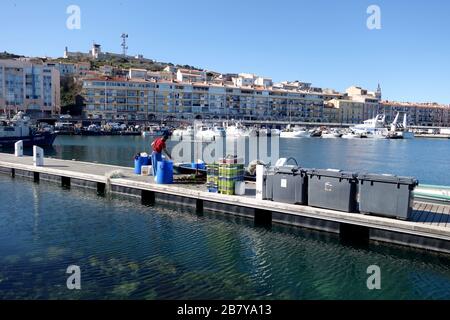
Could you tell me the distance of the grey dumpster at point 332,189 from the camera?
12797 millimetres

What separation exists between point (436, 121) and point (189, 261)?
21176cm

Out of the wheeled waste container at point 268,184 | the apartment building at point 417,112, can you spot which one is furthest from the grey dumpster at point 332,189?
the apartment building at point 417,112

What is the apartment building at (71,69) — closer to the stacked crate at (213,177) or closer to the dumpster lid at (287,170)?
the stacked crate at (213,177)

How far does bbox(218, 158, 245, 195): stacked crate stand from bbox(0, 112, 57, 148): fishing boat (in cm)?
4918

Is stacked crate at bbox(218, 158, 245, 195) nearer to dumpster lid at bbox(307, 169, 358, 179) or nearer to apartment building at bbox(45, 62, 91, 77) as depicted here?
dumpster lid at bbox(307, 169, 358, 179)

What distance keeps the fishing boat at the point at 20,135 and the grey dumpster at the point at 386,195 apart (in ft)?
179

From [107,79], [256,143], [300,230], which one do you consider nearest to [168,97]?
[107,79]

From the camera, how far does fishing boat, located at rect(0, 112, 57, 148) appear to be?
5719 cm

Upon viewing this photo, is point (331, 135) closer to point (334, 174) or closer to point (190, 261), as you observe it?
point (334, 174)

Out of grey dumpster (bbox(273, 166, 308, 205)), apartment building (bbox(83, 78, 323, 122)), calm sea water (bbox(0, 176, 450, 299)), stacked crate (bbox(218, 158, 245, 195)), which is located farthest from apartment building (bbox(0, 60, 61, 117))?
grey dumpster (bbox(273, 166, 308, 205))

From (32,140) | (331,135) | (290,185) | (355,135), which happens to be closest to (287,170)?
(290,185)

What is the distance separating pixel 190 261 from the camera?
11594 mm

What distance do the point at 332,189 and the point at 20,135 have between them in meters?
56.8

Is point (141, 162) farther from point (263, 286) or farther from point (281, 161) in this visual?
point (263, 286)
